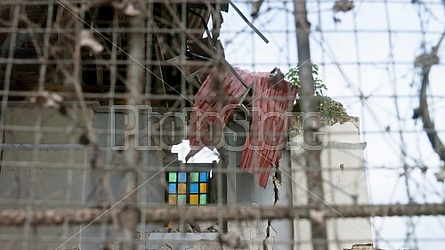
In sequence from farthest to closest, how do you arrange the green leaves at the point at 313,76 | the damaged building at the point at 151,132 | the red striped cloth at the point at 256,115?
1. the red striped cloth at the point at 256,115
2. the green leaves at the point at 313,76
3. the damaged building at the point at 151,132

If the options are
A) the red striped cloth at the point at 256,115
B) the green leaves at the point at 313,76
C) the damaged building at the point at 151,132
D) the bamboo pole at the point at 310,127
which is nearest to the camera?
the bamboo pole at the point at 310,127

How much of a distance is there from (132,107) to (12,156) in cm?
385

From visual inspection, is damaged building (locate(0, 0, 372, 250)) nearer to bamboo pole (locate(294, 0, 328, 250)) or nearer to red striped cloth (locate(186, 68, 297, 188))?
red striped cloth (locate(186, 68, 297, 188))

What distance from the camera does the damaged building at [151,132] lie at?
181cm

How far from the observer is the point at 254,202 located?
5641 millimetres

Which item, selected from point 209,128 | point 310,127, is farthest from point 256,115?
point 310,127

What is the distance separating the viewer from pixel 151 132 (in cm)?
329

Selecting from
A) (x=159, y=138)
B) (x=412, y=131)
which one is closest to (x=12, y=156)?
(x=159, y=138)

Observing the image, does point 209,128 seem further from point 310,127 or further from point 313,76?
point 310,127

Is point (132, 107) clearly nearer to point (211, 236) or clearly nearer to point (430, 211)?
point (430, 211)

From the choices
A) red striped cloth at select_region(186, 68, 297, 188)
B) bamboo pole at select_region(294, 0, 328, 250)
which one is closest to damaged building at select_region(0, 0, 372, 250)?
red striped cloth at select_region(186, 68, 297, 188)

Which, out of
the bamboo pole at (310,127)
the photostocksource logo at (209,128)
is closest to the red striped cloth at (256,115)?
the photostocksource logo at (209,128)

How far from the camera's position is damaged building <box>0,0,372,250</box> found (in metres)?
1.81

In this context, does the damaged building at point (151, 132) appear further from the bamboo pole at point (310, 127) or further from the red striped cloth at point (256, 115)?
the bamboo pole at point (310, 127)
